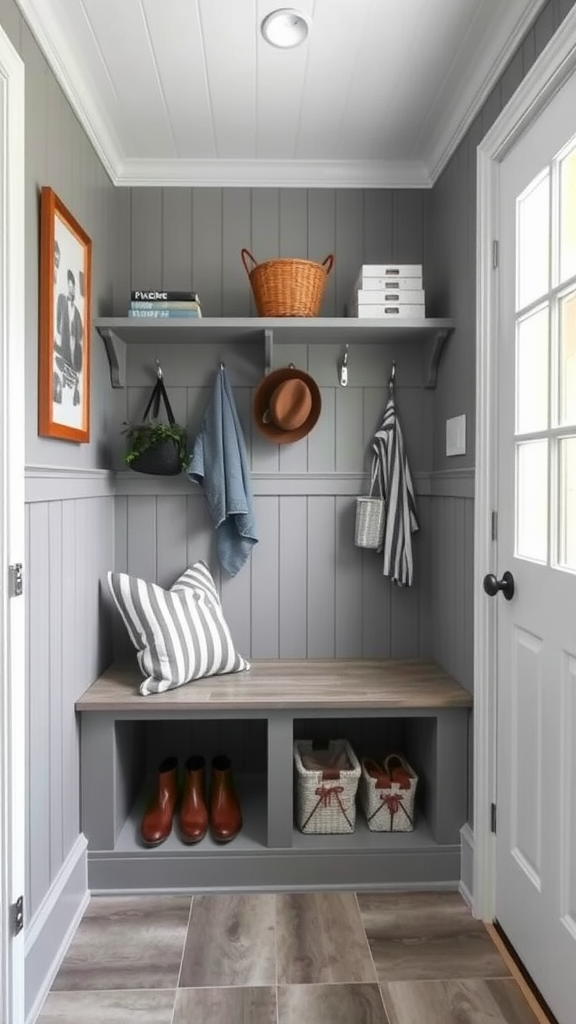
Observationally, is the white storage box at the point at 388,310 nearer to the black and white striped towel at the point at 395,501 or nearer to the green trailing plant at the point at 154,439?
the black and white striped towel at the point at 395,501

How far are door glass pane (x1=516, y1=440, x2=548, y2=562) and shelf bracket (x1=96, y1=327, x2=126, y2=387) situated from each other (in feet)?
4.55

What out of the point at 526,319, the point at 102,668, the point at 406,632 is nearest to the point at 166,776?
the point at 102,668

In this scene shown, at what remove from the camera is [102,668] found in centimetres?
235

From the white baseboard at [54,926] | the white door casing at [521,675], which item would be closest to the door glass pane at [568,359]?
the white door casing at [521,675]

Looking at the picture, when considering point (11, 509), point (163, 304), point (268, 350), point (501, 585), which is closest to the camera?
point (11, 509)

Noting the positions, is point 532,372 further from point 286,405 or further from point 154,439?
point 154,439

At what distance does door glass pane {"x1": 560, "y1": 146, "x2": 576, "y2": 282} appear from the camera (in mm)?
1471

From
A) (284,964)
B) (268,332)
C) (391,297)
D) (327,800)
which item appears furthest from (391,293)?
(284,964)

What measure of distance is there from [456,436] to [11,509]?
1.37 metres

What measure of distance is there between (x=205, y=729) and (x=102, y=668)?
462mm

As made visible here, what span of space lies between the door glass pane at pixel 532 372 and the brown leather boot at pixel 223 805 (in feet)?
4.67

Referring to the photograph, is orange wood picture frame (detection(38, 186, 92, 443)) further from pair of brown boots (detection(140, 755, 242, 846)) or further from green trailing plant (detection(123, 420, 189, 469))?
pair of brown boots (detection(140, 755, 242, 846))

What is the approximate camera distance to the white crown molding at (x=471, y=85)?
1647 mm

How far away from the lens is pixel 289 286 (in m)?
2.21
